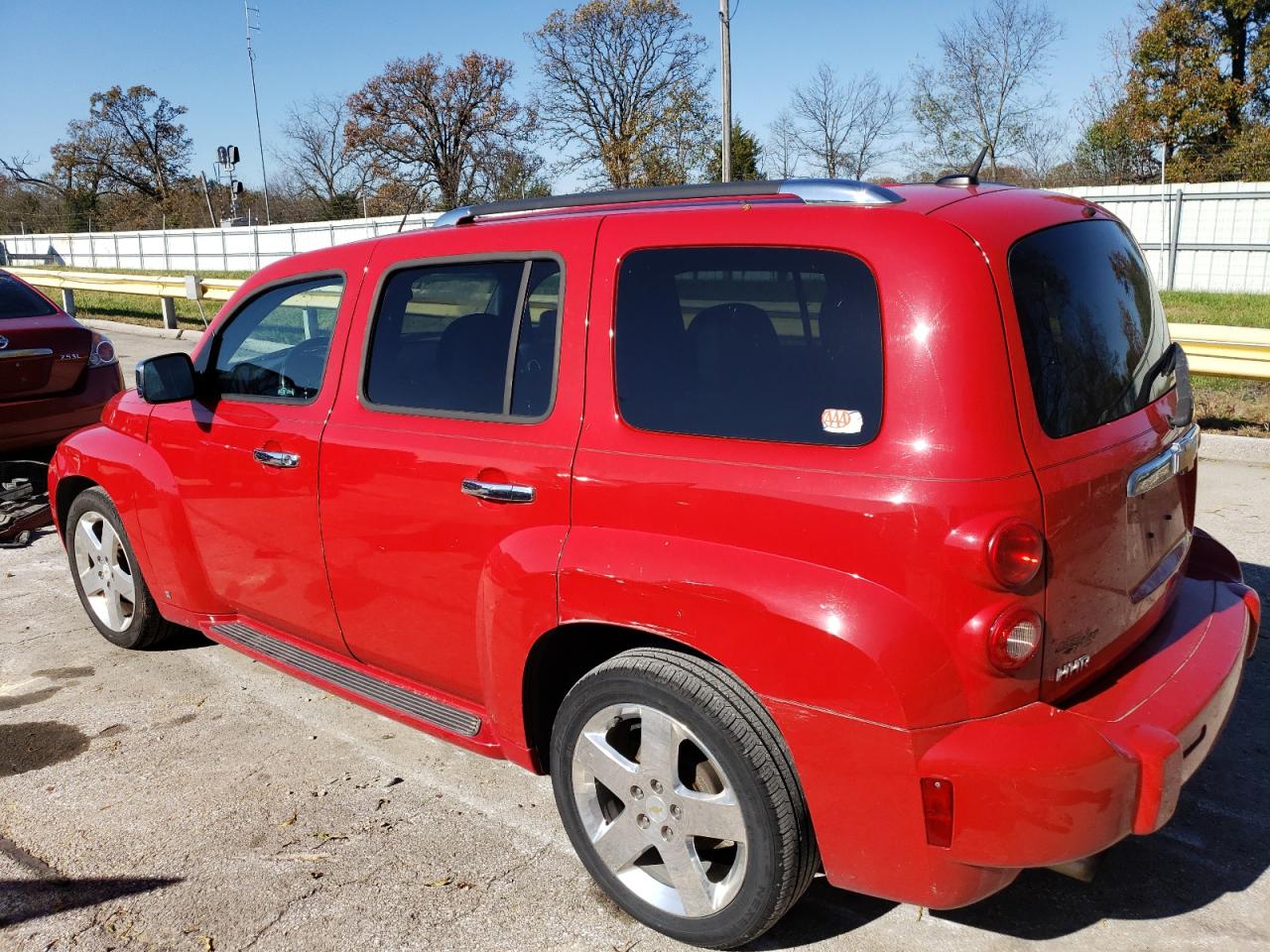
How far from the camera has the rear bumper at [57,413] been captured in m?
7.61

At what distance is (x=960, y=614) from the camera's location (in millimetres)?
2268

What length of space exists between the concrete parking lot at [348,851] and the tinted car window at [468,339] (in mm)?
1367

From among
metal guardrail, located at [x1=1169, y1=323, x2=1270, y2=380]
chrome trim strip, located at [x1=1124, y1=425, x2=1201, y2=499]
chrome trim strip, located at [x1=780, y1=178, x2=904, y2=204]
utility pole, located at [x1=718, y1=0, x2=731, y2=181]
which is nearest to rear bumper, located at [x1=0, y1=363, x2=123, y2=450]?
chrome trim strip, located at [x1=780, y1=178, x2=904, y2=204]

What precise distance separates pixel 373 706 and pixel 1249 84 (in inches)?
1258

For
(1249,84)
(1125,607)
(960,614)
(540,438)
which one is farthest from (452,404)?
(1249,84)

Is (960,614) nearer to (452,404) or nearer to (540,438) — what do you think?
(540,438)

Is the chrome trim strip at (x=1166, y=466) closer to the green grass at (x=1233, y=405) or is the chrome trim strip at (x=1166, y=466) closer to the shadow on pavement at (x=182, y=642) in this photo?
the shadow on pavement at (x=182, y=642)

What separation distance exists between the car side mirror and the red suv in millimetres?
768

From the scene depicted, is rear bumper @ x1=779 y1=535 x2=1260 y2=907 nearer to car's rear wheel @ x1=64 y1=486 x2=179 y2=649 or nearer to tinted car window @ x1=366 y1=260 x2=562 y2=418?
tinted car window @ x1=366 y1=260 x2=562 y2=418

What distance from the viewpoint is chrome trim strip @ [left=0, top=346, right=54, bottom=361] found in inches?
297

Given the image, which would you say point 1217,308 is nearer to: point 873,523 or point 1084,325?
point 1084,325

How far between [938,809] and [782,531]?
2.27ft

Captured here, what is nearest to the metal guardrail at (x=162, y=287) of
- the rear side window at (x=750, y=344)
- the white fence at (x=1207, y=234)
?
the rear side window at (x=750, y=344)

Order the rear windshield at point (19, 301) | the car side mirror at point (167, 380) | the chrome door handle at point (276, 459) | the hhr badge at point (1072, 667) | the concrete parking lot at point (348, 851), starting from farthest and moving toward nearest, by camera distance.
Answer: the rear windshield at point (19, 301), the car side mirror at point (167, 380), the chrome door handle at point (276, 459), the concrete parking lot at point (348, 851), the hhr badge at point (1072, 667)
